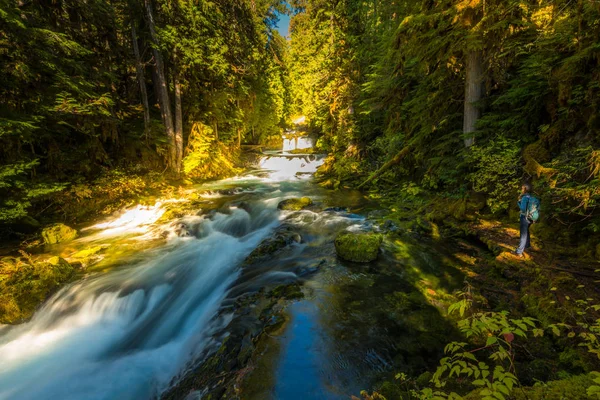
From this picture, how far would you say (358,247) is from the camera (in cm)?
645

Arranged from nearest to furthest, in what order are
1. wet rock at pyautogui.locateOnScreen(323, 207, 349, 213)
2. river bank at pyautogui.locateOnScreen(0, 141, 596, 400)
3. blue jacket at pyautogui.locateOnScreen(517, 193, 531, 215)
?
river bank at pyautogui.locateOnScreen(0, 141, 596, 400), blue jacket at pyautogui.locateOnScreen(517, 193, 531, 215), wet rock at pyautogui.locateOnScreen(323, 207, 349, 213)

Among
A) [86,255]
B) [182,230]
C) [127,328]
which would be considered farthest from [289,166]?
[127,328]

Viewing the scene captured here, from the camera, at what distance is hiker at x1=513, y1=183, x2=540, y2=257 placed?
4891mm

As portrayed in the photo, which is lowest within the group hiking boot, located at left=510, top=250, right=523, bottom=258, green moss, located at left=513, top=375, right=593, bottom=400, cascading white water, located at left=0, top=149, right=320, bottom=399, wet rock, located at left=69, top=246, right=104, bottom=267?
cascading white water, located at left=0, top=149, right=320, bottom=399

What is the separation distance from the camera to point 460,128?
870cm

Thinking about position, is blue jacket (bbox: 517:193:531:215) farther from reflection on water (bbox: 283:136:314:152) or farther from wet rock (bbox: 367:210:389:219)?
reflection on water (bbox: 283:136:314:152)

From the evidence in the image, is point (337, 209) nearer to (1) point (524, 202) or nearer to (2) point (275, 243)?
(2) point (275, 243)

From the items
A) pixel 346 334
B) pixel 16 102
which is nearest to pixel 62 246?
pixel 16 102

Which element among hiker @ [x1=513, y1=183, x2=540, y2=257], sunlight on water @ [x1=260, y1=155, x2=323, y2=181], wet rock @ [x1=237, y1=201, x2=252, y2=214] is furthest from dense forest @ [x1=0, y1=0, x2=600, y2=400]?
sunlight on water @ [x1=260, y1=155, x2=323, y2=181]

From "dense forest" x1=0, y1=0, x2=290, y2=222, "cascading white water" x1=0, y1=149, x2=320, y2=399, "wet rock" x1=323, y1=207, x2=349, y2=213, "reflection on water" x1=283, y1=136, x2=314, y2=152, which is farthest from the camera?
"reflection on water" x1=283, y1=136, x2=314, y2=152

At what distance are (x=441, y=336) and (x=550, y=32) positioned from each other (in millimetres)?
6410

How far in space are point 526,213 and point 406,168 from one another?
22.5ft

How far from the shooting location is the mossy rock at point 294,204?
1091 cm

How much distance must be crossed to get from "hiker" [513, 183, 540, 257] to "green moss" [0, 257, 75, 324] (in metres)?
9.86
